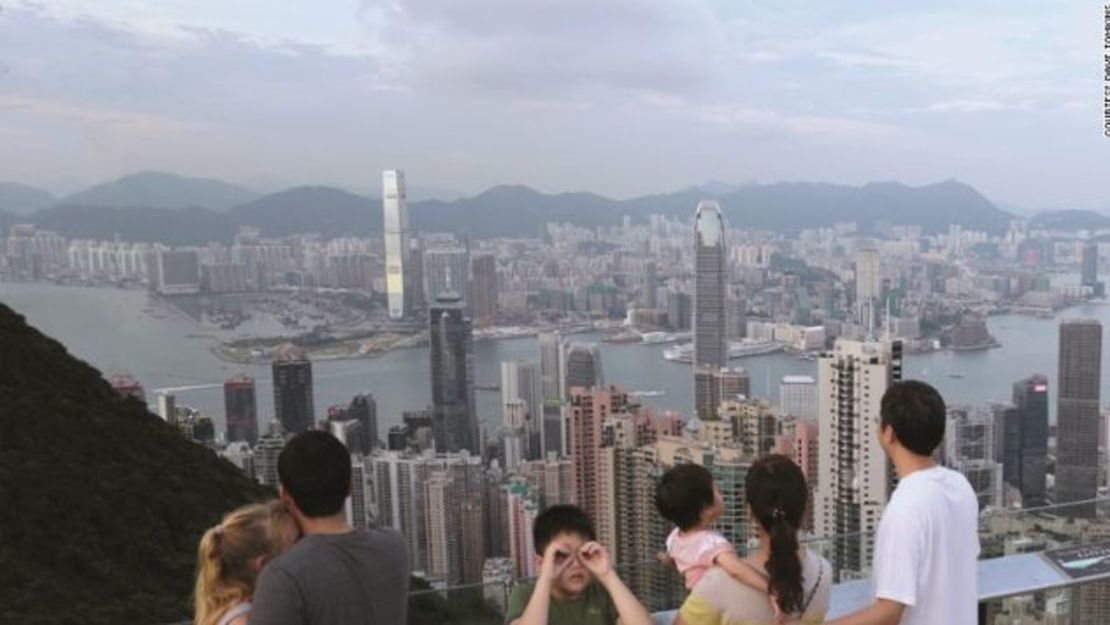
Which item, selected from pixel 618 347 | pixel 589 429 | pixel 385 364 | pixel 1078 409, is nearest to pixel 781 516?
pixel 589 429

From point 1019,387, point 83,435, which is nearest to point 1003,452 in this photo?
point 1019,387

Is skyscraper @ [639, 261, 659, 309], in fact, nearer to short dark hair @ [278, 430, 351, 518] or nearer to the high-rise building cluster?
the high-rise building cluster

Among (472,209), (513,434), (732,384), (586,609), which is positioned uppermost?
(472,209)

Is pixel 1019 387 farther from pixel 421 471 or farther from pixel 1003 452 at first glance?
pixel 421 471

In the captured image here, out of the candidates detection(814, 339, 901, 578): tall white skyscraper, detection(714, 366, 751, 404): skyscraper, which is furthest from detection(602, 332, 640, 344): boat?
detection(814, 339, 901, 578): tall white skyscraper

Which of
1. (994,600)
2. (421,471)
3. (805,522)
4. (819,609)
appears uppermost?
(805,522)

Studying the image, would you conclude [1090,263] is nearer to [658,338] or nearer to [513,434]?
[658,338]

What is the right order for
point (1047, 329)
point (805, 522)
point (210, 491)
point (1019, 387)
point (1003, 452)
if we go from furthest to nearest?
point (1047, 329) < point (1019, 387) < point (1003, 452) < point (210, 491) < point (805, 522)
